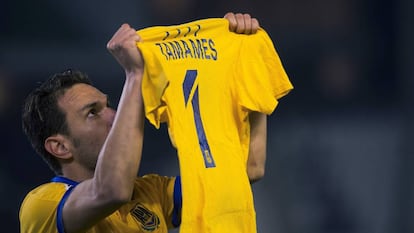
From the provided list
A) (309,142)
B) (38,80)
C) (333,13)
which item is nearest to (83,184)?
(38,80)

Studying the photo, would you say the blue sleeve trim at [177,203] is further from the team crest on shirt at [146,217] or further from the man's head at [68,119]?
the man's head at [68,119]

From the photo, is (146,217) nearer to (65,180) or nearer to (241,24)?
(65,180)

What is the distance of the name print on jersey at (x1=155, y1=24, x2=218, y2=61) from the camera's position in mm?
1566

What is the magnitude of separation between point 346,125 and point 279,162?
20cm

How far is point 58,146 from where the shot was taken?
1757 millimetres

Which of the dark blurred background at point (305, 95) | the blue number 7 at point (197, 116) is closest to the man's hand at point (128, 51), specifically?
the blue number 7 at point (197, 116)

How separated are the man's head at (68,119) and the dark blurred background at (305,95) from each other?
1.61 ft

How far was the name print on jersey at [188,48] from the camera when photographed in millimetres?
1566

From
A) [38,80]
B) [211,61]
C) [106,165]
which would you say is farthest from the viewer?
[38,80]

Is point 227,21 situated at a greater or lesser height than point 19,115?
greater

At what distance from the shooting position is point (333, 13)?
7.80 feet

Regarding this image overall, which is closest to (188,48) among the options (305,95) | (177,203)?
(177,203)

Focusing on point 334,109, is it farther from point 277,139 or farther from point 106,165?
point 106,165

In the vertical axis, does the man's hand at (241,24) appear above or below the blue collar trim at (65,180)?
above
